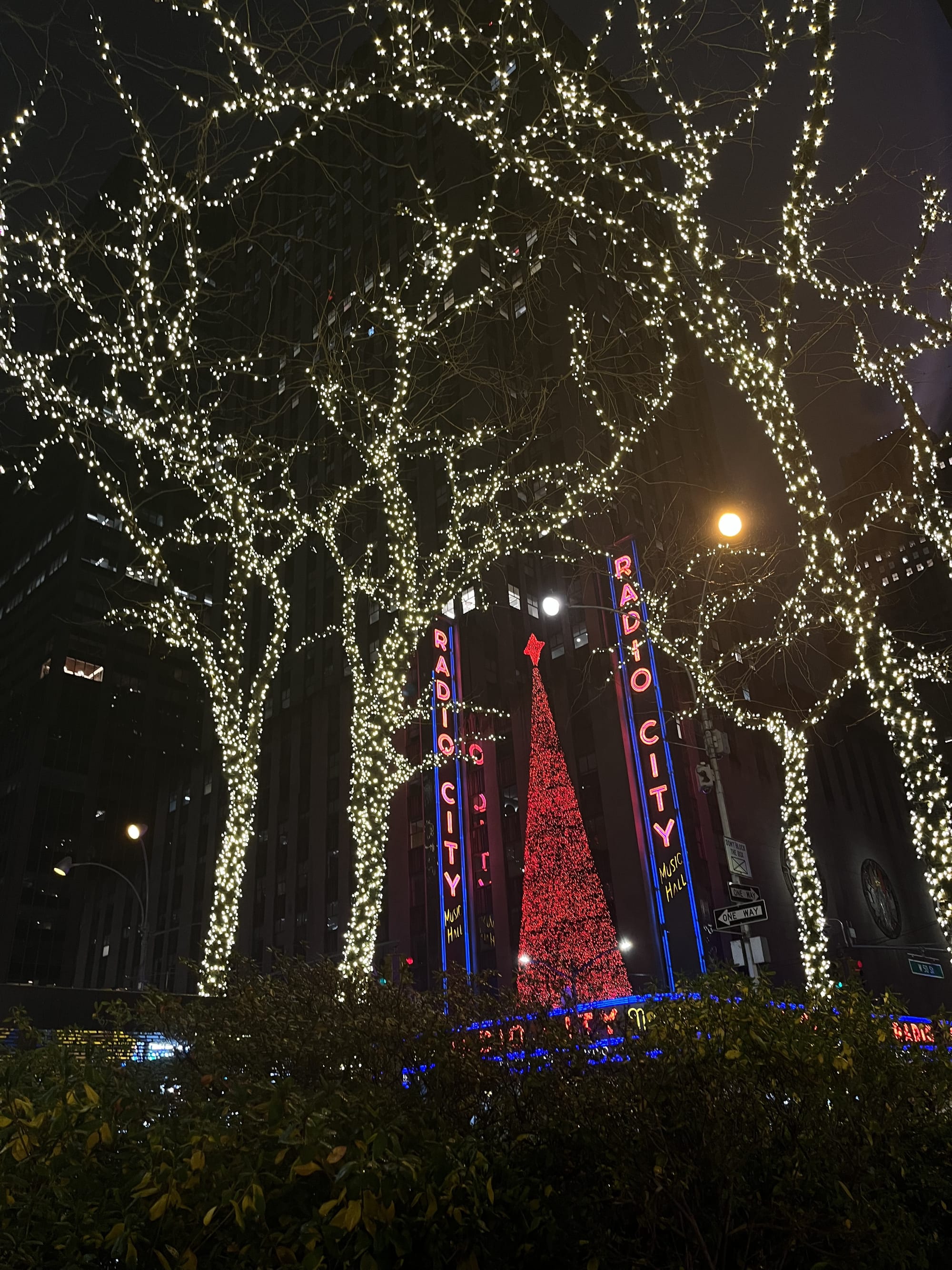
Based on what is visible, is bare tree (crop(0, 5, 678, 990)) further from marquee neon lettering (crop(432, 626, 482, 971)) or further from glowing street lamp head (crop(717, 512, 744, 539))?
marquee neon lettering (crop(432, 626, 482, 971))

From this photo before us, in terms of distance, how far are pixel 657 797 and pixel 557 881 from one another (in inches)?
361

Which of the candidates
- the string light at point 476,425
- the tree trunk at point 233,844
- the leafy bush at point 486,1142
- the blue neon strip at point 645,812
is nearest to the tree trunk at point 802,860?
the string light at point 476,425

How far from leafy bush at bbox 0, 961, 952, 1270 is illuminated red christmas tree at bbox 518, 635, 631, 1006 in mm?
18299

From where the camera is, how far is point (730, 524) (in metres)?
11.0

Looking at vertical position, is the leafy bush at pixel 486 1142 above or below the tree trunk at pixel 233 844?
below

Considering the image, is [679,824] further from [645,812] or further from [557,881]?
[557,881]

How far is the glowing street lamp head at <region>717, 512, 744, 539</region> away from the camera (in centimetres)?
1095

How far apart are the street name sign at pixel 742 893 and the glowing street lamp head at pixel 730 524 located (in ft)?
20.1

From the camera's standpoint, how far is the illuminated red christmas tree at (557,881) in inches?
950

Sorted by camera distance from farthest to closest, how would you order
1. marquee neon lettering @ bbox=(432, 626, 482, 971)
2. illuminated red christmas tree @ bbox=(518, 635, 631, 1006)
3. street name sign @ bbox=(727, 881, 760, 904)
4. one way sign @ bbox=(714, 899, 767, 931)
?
marquee neon lettering @ bbox=(432, 626, 482, 971), illuminated red christmas tree @ bbox=(518, 635, 631, 1006), one way sign @ bbox=(714, 899, 767, 931), street name sign @ bbox=(727, 881, 760, 904)

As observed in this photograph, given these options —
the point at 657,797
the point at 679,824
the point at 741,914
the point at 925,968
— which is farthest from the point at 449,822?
the point at 741,914

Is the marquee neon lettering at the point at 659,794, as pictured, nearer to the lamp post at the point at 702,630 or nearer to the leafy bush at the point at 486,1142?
the lamp post at the point at 702,630

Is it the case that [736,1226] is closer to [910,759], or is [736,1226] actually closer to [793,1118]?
[793,1118]

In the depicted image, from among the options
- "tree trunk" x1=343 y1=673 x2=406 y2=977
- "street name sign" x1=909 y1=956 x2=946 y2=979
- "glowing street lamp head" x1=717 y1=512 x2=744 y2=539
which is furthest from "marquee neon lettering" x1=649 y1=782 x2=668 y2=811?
"glowing street lamp head" x1=717 y1=512 x2=744 y2=539
